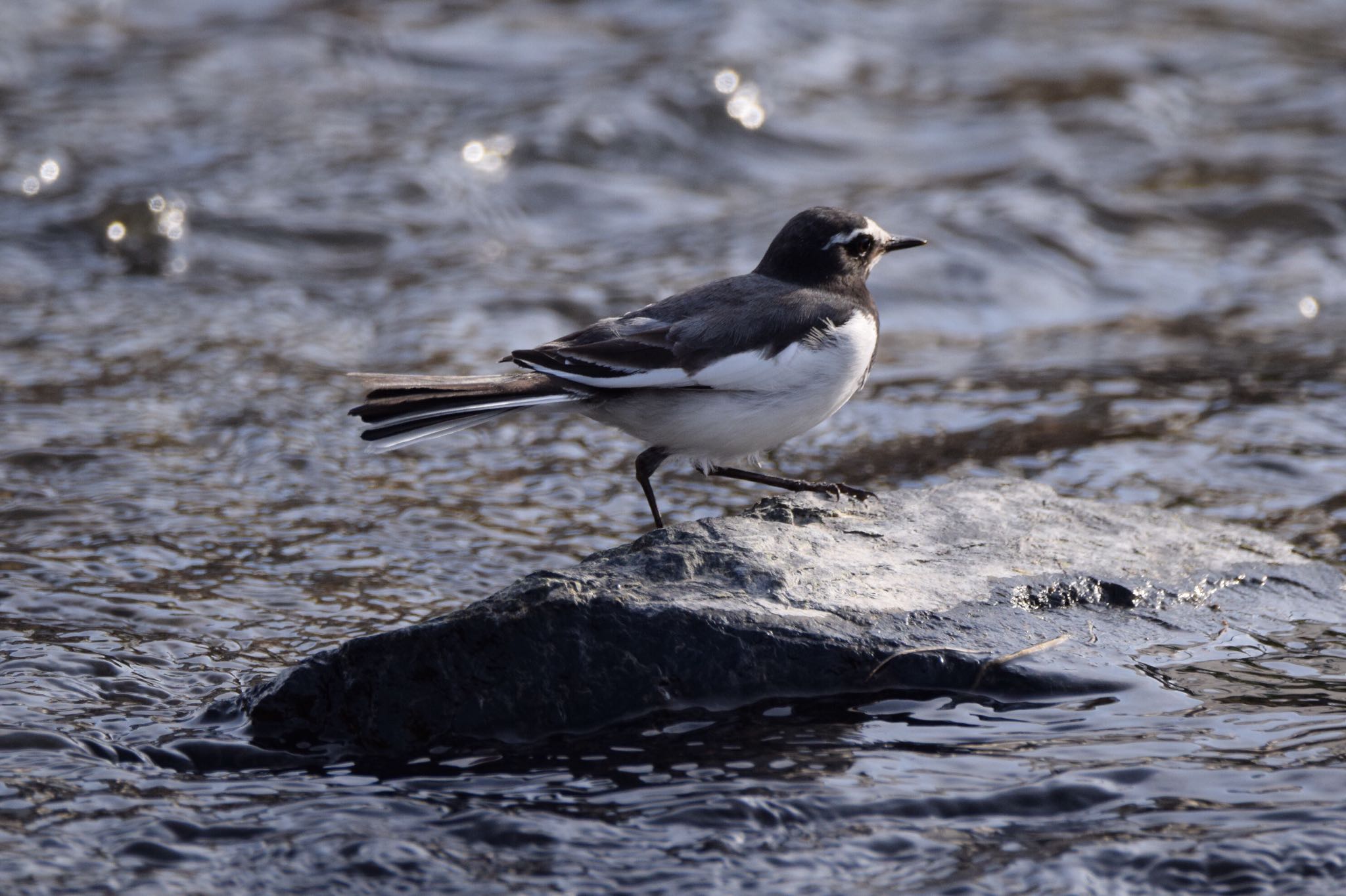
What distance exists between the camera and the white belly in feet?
18.2

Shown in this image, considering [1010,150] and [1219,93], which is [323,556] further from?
[1219,93]

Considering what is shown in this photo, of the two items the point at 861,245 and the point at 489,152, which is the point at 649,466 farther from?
the point at 489,152

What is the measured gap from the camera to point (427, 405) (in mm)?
5215

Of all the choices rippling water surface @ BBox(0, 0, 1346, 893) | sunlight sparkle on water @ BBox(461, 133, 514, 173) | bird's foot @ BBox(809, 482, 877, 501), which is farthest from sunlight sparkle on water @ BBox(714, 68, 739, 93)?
bird's foot @ BBox(809, 482, 877, 501)

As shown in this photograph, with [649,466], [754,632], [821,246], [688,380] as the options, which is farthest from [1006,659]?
[821,246]

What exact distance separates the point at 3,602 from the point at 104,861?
7.23 feet

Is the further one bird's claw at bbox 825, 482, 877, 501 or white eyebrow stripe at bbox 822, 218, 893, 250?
white eyebrow stripe at bbox 822, 218, 893, 250

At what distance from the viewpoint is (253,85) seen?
1391cm

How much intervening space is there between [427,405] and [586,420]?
3.51 metres

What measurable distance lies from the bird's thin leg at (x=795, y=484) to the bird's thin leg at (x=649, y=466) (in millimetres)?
287

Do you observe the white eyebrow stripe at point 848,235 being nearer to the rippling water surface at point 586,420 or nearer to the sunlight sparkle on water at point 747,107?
the rippling water surface at point 586,420

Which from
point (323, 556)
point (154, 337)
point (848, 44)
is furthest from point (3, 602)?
point (848, 44)

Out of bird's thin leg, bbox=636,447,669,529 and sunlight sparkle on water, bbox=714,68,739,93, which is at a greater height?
sunlight sparkle on water, bbox=714,68,739,93

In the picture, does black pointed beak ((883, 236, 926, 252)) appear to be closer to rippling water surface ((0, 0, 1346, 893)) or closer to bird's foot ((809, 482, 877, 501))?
bird's foot ((809, 482, 877, 501))
